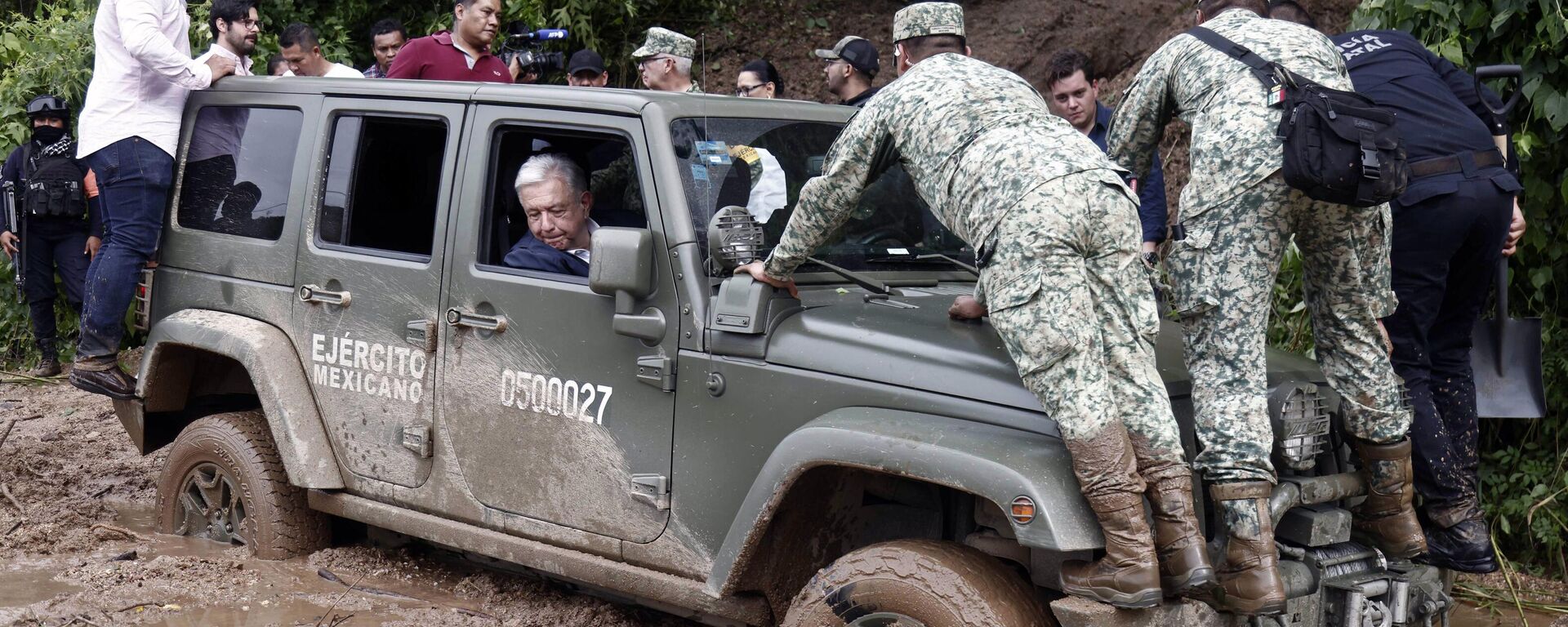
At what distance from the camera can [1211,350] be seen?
348cm

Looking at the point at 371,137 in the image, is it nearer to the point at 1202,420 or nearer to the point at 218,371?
the point at 218,371

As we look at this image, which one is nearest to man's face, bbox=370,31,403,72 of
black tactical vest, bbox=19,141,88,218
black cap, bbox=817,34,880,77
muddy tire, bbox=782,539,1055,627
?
black tactical vest, bbox=19,141,88,218

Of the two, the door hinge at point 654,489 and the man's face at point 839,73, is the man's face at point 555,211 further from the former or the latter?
the man's face at point 839,73

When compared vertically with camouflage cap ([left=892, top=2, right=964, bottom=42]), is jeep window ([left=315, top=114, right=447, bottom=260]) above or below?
below

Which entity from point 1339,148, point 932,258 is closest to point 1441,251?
point 1339,148

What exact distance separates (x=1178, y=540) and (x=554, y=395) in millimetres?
1729

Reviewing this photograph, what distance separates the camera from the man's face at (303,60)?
7637 mm

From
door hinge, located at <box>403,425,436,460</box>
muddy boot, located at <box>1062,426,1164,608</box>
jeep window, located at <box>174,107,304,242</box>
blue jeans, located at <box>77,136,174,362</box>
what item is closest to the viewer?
muddy boot, located at <box>1062,426,1164,608</box>

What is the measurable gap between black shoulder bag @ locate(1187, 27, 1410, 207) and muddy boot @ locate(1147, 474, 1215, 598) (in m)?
0.80

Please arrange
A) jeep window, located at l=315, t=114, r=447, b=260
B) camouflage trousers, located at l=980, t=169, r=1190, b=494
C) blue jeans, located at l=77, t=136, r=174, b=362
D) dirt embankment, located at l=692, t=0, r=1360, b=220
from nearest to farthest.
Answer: camouflage trousers, located at l=980, t=169, r=1190, b=494 < jeep window, located at l=315, t=114, r=447, b=260 < blue jeans, located at l=77, t=136, r=174, b=362 < dirt embankment, located at l=692, t=0, r=1360, b=220

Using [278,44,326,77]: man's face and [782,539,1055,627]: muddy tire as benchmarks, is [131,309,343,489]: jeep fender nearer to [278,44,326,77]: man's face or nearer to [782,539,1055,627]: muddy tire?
[782,539,1055,627]: muddy tire

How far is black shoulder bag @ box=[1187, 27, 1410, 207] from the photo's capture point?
3.38 meters

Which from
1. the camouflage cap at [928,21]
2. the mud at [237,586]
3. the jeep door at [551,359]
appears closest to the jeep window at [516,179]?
A: the jeep door at [551,359]

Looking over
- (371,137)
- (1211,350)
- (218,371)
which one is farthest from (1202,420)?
(218,371)
